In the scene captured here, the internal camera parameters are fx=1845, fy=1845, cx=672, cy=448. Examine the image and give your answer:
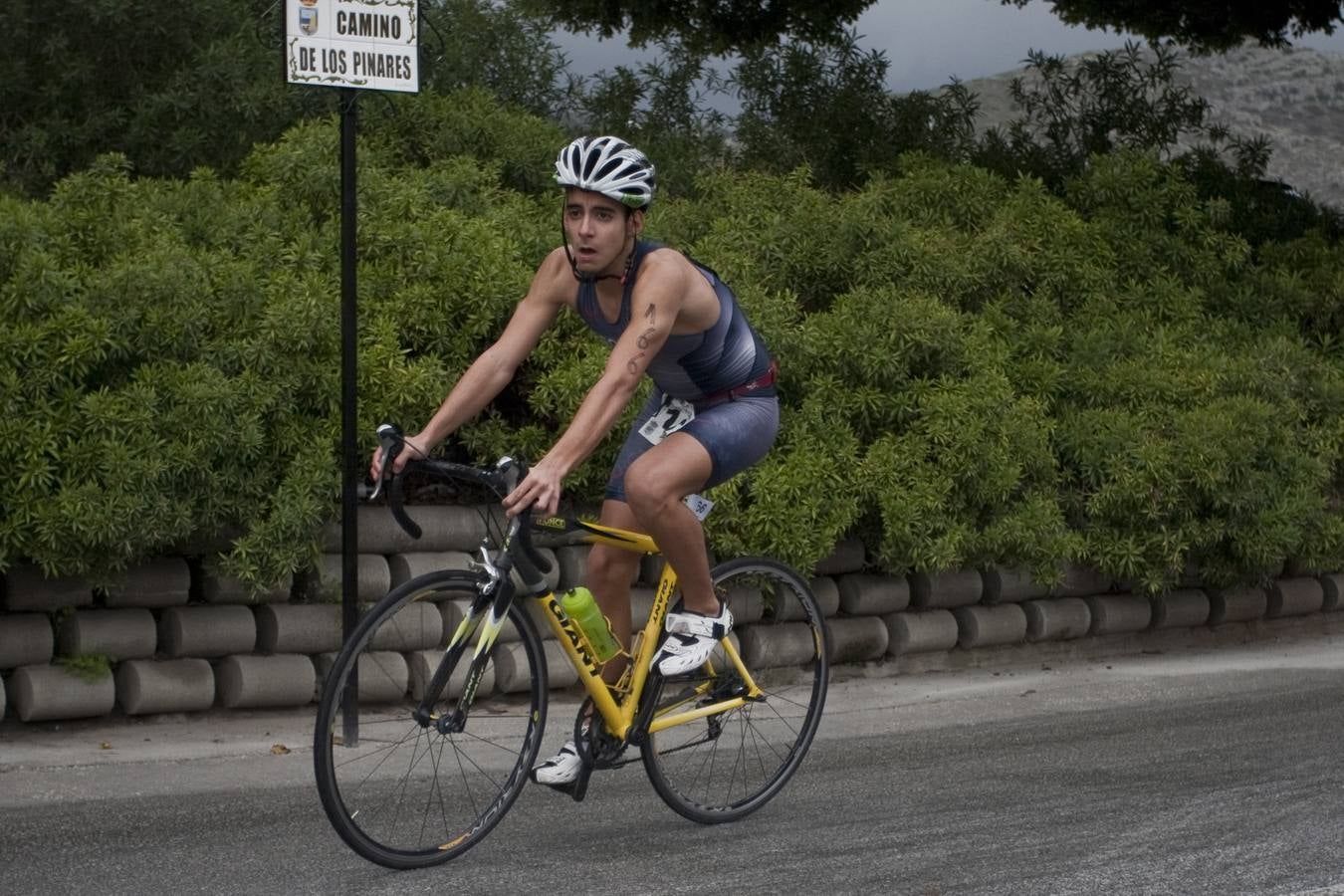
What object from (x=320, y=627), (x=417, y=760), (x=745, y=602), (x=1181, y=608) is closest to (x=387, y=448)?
(x=417, y=760)

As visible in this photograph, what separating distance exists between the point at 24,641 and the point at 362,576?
1375 mm

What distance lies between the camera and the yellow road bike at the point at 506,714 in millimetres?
5016

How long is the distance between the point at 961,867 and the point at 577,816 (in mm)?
1283

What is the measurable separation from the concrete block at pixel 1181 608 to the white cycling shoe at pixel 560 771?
Result: 518cm

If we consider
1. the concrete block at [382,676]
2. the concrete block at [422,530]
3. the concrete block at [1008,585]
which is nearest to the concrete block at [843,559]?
the concrete block at [1008,585]

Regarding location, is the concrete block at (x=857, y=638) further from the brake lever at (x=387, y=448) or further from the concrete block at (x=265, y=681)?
the brake lever at (x=387, y=448)

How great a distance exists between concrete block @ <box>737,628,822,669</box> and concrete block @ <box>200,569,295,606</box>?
6.85ft

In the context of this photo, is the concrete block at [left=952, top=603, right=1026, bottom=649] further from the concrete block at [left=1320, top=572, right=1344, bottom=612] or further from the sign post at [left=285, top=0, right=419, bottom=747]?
the sign post at [left=285, top=0, right=419, bottom=747]

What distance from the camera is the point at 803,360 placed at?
891 centimetres

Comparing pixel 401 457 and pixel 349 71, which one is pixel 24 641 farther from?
pixel 401 457

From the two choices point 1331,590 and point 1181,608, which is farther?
point 1331,590

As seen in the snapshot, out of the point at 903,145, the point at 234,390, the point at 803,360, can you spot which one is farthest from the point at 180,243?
the point at 903,145

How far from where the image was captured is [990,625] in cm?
922

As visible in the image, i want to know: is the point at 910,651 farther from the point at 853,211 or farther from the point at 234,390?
the point at 234,390
